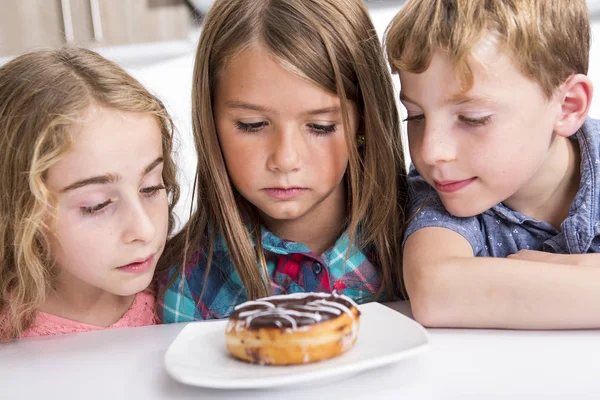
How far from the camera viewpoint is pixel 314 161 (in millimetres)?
1249

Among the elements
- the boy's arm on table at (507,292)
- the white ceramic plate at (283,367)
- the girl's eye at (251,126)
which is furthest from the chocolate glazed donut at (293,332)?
the girl's eye at (251,126)

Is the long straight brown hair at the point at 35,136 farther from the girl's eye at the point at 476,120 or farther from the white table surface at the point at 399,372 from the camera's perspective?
the girl's eye at the point at 476,120

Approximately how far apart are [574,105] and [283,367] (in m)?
0.70

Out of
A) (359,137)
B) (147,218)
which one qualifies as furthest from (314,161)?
(147,218)

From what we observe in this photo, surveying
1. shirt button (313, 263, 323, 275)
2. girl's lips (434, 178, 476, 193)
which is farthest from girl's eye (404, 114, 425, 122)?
shirt button (313, 263, 323, 275)

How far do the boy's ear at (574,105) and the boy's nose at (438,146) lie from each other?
0.21 metres

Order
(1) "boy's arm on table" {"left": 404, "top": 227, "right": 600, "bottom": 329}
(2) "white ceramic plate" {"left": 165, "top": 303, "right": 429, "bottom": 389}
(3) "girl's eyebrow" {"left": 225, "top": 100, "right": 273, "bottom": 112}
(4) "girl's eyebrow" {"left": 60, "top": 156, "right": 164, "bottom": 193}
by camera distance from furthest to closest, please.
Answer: (3) "girl's eyebrow" {"left": 225, "top": 100, "right": 273, "bottom": 112}, (4) "girl's eyebrow" {"left": 60, "top": 156, "right": 164, "bottom": 193}, (1) "boy's arm on table" {"left": 404, "top": 227, "right": 600, "bottom": 329}, (2) "white ceramic plate" {"left": 165, "top": 303, "right": 429, "bottom": 389}

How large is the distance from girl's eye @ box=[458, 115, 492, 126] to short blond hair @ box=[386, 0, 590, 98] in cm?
6

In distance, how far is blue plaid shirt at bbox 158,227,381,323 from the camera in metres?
1.37

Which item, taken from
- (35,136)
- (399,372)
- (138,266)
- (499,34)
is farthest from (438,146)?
(35,136)

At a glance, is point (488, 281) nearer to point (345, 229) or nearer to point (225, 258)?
point (345, 229)

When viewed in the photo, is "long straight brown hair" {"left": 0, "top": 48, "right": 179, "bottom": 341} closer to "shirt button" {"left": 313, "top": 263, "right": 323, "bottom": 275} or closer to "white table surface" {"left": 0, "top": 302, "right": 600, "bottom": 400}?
"white table surface" {"left": 0, "top": 302, "right": 600, "bottom": 400}

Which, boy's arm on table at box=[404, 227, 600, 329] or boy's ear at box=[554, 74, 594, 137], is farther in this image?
boy's ear at box=[554, 74, 594, 137]

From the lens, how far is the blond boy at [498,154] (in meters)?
1.02
